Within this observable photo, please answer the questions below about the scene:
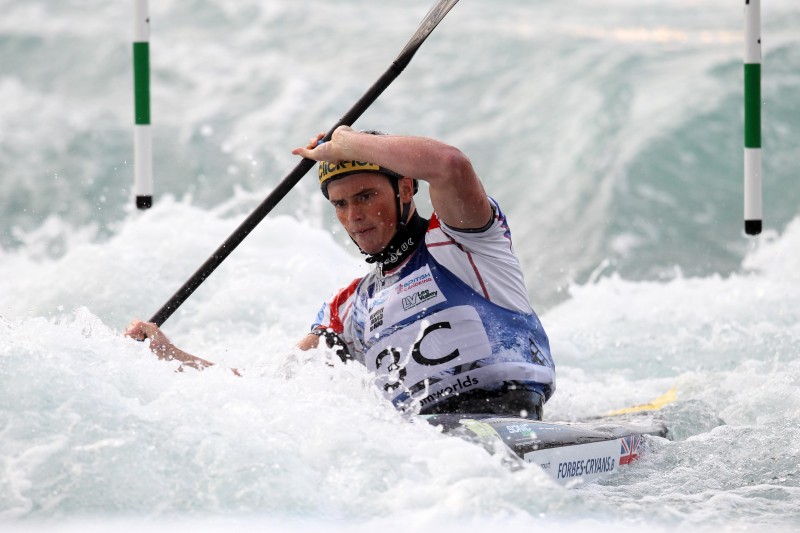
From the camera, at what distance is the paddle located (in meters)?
3.91

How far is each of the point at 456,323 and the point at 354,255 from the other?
513cm

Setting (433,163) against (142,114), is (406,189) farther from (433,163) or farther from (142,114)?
(142,114)

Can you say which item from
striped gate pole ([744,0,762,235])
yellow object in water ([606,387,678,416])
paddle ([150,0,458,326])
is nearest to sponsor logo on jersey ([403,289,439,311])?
paddle ([150,0,458,326])

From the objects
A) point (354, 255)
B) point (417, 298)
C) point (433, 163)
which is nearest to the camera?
point (433, 163)

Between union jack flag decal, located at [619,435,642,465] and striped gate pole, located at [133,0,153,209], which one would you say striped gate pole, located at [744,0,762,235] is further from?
striped gate pole, located at [133,0,153,209]

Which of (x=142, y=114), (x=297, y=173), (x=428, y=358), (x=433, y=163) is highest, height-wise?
(x=142, y=114)

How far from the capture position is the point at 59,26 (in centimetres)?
1309

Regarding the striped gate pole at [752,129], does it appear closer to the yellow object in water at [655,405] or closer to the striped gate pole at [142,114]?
the yellow object in water at [655,405]

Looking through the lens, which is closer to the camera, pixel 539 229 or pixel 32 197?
pixel 539 229

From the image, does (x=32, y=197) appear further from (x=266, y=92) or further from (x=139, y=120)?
(x=139, y=120)

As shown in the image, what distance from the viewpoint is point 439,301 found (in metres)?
3.56

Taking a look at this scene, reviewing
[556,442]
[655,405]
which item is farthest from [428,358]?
[655,405]

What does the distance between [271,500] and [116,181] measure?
25.7 ft

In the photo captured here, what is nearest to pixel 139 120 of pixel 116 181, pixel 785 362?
pixel 785 362
